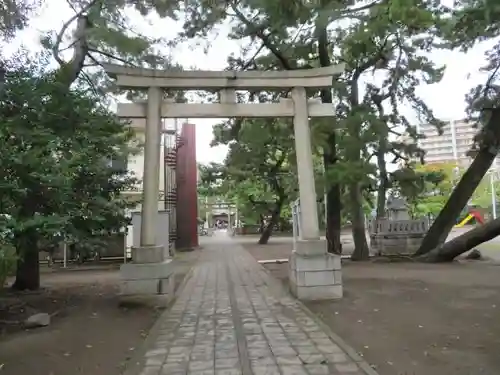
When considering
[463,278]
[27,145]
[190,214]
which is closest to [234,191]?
[190,214]

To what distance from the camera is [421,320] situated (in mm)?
6887

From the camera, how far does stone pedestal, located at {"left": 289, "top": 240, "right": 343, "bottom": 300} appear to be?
8.65 metres

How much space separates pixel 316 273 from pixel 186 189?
20.7 metres

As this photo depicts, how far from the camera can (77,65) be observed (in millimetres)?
10562

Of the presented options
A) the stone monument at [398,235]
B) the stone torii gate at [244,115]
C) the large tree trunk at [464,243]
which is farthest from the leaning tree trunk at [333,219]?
the stone torii gate at [244,115]

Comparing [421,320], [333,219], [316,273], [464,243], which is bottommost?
[421,320]

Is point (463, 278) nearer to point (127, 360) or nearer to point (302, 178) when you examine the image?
point (302, 178)

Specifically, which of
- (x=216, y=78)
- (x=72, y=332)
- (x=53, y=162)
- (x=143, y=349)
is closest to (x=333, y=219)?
(x=216, y=78)

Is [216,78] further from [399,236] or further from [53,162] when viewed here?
[399,236]

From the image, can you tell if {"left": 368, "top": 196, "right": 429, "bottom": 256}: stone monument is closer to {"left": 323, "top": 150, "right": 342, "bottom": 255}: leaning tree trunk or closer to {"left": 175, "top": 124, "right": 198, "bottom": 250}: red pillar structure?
{"left": 323, "top": 150, "right": 342, "bottom": 255}: leaning tree trunk

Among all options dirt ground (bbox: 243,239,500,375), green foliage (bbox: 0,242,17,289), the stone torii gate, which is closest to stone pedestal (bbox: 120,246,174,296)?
the stone torii gate

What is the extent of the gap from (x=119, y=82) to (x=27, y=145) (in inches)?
108

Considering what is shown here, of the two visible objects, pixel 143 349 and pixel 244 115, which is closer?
pixel 143 349

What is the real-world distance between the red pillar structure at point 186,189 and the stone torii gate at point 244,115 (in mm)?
18449
